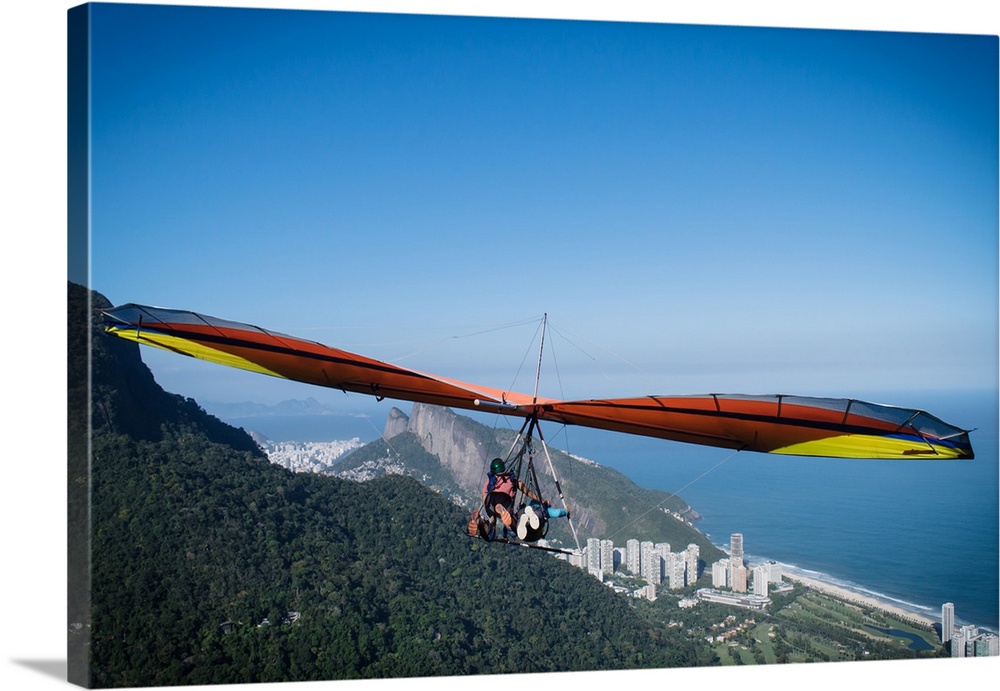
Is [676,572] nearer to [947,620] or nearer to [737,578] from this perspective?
[737,578]

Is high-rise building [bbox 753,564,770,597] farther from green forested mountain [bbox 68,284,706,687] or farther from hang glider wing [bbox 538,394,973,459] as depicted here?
hang glider wing [bbox 538,394,973,459]

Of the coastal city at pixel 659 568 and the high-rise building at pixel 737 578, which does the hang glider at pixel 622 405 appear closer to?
the coastal city at pixel 659 568

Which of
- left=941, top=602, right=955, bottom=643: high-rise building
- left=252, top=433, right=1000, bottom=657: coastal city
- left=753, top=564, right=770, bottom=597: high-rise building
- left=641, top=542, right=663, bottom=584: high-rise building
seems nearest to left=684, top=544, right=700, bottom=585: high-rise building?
left=252, top=433, right=1000, bottom=657: coastal city

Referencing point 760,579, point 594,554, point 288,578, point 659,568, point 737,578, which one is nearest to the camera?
point 288,578

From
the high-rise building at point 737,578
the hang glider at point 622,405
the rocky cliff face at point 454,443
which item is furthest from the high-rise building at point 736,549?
the hang glider at point 622,405

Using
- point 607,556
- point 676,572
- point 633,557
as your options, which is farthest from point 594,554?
point 676,572

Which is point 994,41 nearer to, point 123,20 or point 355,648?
point 123,20
